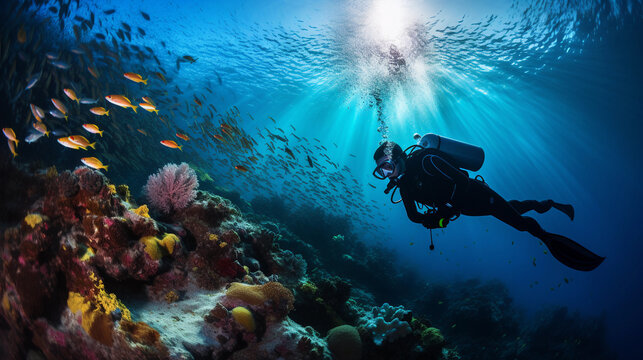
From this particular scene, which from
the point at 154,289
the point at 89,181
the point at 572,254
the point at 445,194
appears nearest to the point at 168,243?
the point at 154,289

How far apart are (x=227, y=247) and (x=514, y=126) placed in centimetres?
3022

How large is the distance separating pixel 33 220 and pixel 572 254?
711 centimetres

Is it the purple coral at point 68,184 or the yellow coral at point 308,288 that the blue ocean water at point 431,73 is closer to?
the yellow coral at point 308,288

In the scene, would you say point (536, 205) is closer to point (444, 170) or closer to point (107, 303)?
point (444, 170)

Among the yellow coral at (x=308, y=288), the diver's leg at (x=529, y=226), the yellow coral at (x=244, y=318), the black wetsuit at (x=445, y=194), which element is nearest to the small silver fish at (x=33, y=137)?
the yellow coral at (x=244, y=318)

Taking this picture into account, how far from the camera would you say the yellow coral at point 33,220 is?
8.86ft

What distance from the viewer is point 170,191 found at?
4.39m

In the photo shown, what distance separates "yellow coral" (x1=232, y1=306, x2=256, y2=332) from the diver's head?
3359 millimetres

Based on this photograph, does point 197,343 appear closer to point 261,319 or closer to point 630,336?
point 261,319

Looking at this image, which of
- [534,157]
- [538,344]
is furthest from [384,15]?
[534,157]

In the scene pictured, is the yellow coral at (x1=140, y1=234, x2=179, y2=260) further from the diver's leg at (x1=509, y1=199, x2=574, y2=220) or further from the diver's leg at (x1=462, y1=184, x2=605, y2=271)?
the diver's leg at (x1=509, y1=199, x2=574, y2=220)

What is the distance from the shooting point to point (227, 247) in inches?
157

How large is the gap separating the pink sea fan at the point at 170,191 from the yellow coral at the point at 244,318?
2166 millimetres

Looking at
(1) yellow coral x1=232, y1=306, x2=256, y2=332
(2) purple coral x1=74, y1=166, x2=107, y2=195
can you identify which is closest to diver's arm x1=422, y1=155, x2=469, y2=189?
(1) yellow coral x1=232, y1=306, x2=256, y2=332
